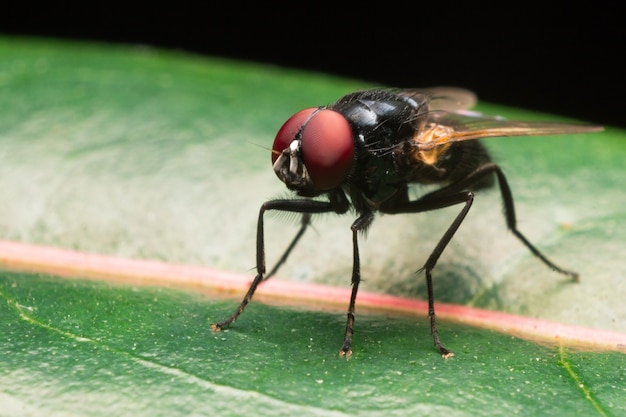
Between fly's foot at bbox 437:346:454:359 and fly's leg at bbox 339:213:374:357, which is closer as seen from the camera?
fly's foot at bbox 437:346:454:359

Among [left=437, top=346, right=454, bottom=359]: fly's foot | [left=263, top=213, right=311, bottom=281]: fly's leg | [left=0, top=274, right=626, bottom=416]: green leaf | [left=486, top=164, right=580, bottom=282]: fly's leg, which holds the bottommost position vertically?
[left=0, top=274, right=626, bottom=416]: green leaf

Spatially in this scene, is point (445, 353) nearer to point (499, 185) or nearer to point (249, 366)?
point (249, 366)

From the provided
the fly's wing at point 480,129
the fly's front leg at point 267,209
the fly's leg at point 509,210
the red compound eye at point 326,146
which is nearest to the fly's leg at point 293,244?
the fly's front leg at point 267,209

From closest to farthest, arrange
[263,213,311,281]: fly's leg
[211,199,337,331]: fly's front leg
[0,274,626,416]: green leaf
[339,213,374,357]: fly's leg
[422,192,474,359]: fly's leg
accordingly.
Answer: [0,274,626,416]: green leaf → [339,213,374,357]: fly's leg → [422,192,474,359]: fly's leg → [211,199,337,331]: fly's front leg → [263,213,311,281]: fly's leg

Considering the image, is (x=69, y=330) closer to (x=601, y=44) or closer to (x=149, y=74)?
(x=149, y=74)

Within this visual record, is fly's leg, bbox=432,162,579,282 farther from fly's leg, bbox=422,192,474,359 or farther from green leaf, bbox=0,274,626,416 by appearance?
green leaf, bbox=0,274,626,416

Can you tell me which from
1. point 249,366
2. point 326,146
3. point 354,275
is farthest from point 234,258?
point 249,366

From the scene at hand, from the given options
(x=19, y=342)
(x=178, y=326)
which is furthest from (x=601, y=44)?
(x=19, y=342)

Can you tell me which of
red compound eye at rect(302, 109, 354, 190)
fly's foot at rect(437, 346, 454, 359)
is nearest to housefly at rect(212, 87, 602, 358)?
red compound eye at rect(302, 109, 354, 190)
